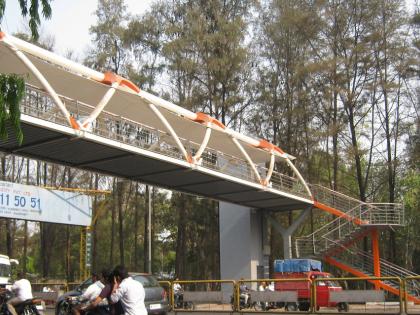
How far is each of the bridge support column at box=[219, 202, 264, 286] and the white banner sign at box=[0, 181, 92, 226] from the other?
302 inches

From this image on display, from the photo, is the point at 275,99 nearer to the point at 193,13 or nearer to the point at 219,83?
the point at 219,83

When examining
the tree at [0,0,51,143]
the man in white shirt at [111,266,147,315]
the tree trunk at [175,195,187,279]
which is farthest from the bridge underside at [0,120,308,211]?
the tree trunk at [175,195,187,279]

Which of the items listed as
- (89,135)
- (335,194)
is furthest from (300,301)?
(335,194)

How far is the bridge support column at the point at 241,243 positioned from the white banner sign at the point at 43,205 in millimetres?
7667

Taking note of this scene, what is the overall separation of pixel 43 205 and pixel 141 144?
939cm

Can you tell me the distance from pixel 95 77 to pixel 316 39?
855 inches

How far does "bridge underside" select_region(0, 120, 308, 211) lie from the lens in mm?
20094

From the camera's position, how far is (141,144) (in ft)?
79.0

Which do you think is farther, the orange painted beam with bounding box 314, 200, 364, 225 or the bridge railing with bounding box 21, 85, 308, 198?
the orange painted beam with bounding box 314, 200, 364, 225

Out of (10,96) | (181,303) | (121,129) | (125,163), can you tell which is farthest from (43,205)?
(10,96)

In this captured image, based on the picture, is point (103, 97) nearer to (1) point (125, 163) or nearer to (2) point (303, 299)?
(1) point (125, 163)

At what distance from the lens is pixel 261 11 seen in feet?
134

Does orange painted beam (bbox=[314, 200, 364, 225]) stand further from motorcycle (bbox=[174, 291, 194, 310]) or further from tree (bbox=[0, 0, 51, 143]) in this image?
tree (bbox=[0, 0, 51, 143])

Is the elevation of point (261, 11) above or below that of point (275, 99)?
above
